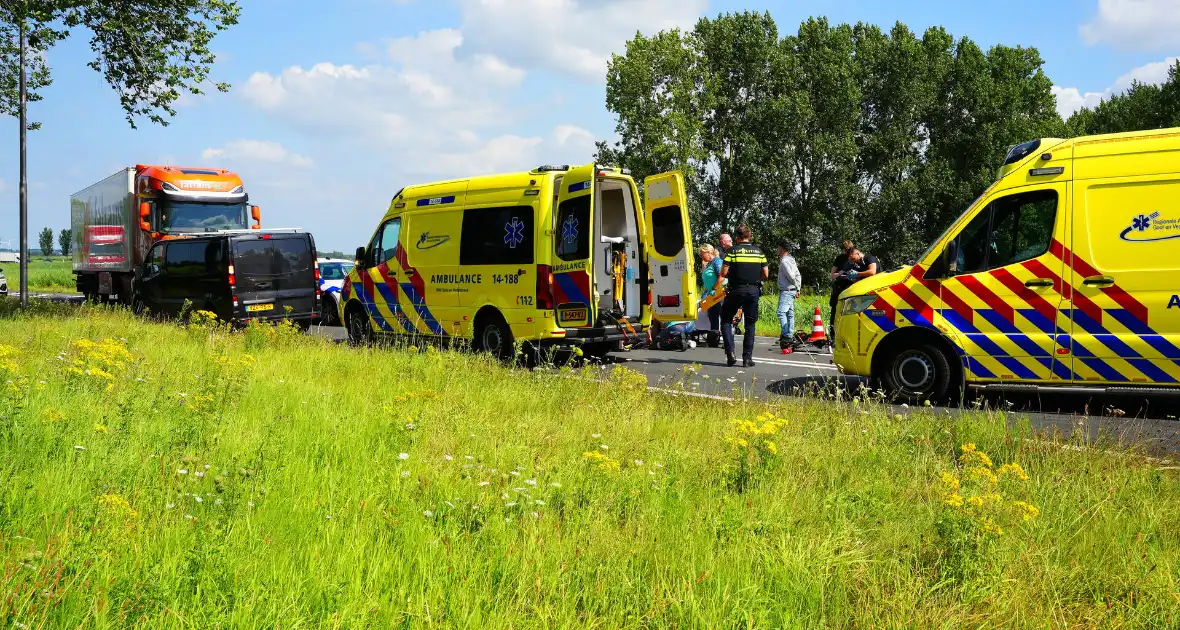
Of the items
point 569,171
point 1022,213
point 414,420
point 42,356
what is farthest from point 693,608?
point 569,171

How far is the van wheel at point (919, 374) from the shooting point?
820 cm

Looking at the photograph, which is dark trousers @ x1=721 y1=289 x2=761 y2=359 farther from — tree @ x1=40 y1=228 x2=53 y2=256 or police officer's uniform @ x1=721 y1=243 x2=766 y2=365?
tree @ x1=40 y1=228 x2=53 y2=256

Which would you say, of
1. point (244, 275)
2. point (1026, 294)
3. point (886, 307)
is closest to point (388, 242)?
point (244, 275)

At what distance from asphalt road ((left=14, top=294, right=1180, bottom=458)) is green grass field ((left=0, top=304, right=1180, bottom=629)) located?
1034mm

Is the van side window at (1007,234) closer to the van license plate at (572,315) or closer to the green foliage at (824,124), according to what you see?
the van license plate at (572,315)

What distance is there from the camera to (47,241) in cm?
18775

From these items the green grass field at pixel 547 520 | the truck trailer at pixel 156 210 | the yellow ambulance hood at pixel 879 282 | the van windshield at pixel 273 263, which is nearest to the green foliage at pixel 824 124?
the truck trailer at pixel 156 210

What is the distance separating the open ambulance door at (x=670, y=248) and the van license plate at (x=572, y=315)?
1482 millimetres

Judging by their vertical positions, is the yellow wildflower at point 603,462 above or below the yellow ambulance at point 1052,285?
below

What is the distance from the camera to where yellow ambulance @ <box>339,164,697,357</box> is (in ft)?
35.3

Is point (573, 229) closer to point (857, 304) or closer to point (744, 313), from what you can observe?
point (744, 313)

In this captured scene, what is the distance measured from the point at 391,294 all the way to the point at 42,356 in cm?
526

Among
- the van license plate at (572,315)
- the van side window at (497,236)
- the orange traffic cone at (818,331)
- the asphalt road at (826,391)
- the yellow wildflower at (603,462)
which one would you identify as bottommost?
the asphalt road at (826,391)

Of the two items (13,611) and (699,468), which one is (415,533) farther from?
(699,468)
